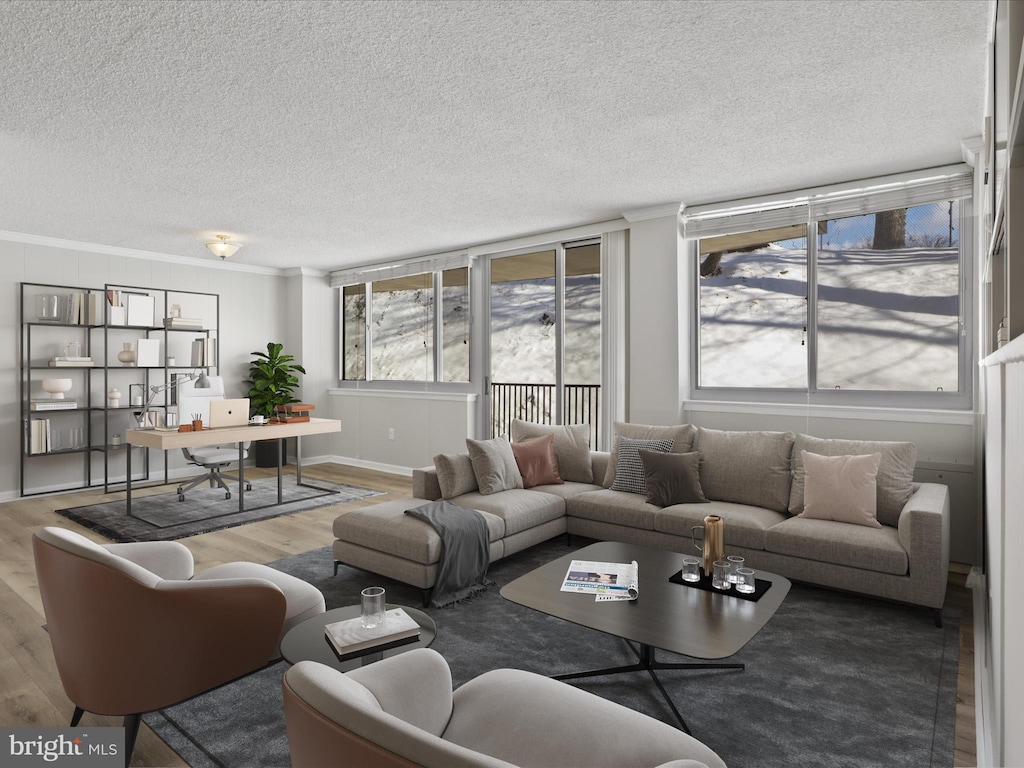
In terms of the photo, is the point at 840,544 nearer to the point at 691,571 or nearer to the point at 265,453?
the point at 691,571

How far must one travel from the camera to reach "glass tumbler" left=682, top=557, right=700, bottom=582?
255 centimetres

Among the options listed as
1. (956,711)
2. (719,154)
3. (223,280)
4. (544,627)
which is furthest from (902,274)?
(223,280)

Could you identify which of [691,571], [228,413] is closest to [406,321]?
[228,413]

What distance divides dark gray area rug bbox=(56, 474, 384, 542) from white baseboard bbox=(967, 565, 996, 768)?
15.4 ft

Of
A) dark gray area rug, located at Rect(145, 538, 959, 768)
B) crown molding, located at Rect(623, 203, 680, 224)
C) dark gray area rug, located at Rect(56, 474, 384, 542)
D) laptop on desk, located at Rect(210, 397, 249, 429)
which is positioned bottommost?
dark gray area rug, located at Rect(145, 538, 959, 768)

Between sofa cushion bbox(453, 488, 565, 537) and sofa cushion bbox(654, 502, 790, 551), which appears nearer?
sofa cushion bbox(654, 502, 790, 551)

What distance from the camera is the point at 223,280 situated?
7.40m

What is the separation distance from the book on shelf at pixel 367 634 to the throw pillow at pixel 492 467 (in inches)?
87.4

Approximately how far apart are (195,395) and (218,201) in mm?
2122

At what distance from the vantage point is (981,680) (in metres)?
2.40

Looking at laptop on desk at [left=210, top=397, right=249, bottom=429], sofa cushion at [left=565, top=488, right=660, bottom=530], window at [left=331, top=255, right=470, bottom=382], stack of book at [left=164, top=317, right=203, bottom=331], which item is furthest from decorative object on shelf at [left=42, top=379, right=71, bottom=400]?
sofa cushion at [left=565, top=488, right=660, bottom=530]

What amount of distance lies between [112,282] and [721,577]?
21.8 ft

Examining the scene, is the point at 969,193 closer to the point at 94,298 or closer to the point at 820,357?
the point at 820,357

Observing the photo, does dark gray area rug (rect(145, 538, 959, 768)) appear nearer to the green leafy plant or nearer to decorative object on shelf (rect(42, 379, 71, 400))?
decorative object on shelf (rect(42, 379, 71, 400))
